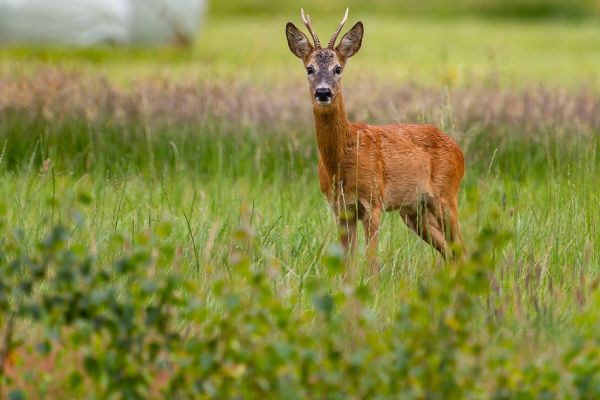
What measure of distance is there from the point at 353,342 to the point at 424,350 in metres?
0.35

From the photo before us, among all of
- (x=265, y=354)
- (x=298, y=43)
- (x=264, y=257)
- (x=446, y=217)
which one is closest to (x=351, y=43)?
(x=298, y=43)

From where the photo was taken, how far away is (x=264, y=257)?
20.0 ft

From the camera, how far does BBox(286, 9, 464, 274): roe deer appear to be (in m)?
6.99

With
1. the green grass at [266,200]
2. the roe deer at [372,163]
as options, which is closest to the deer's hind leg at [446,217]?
the roe deer at [372,163]

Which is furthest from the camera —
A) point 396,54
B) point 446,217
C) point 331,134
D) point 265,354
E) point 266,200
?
point 396,54

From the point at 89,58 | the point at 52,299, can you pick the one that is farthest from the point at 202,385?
the point at 89,58

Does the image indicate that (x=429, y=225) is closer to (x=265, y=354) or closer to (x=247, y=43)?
(x=265, y=354)

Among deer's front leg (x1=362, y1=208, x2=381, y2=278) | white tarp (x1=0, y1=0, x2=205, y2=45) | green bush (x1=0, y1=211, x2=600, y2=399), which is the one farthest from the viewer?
white tarp (x1=0, y1=0, x2=205, y2=45)

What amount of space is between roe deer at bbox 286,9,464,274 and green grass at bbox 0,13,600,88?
5101 mm

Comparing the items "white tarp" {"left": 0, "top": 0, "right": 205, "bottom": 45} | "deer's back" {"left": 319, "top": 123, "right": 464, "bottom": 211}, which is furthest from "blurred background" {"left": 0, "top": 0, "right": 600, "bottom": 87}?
"deer's back" {"left": 319, "top": 123, "right": 464, "bottom": 211}

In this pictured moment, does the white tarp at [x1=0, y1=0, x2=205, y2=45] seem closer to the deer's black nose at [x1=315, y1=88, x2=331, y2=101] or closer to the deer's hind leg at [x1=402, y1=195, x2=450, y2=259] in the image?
the deer's hind leg at [x1=402, y1=195, x2=450, y2=259]

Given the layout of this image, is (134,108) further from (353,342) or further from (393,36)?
(393,36)

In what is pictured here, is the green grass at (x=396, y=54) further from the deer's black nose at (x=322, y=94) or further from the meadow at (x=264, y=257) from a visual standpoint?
the deer's black nose at (x=322, y=94)

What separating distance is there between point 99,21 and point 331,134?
14.4 metres
